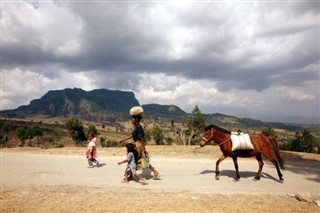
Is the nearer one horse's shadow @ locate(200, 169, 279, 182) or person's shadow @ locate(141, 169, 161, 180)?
person's shadow @ locate(141, 169, 161, 180)

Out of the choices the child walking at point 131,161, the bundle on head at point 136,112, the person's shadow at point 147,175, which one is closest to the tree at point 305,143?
the person's shadow at point 147,175

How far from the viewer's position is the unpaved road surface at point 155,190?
9070 millimetres

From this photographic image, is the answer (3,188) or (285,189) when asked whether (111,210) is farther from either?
(285,189)

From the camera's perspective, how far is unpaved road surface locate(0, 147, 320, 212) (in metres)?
9.07

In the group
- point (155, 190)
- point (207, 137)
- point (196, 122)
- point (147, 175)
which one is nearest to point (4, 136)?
point (196, 122)

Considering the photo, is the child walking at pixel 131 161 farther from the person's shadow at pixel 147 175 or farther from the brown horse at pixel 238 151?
the brown horse at pixel 238 151

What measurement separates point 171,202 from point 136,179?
455 centimetres

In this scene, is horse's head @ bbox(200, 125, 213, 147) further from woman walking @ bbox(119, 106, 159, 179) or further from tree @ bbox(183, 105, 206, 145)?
tree @ bbox(183, 105, 206, 145)

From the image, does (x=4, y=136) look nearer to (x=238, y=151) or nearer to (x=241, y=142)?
(x=238, y=151)

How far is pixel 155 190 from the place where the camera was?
11.4 m

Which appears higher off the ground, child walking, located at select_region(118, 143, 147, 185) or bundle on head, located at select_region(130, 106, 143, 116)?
bundle on head, located at select_region(130, 106, 143, 116)

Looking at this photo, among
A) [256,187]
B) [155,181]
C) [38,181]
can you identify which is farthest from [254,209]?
[38,181]

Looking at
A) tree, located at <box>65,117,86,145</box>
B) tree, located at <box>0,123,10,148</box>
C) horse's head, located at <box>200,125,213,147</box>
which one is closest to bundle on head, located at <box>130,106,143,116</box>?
horse's head, located at <box>200,125,213,147</box>

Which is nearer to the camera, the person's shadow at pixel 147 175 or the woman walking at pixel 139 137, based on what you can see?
the woman walking at pixel 139 137
